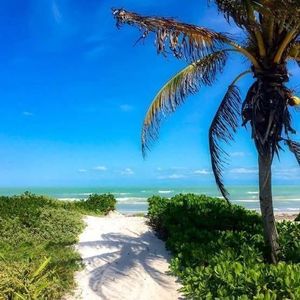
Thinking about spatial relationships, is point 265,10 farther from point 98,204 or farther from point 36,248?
point 98,204

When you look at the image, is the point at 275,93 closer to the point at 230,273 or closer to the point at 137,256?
the point at 230,273

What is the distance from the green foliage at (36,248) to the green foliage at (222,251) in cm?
205

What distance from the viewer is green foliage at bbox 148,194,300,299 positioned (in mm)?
6383

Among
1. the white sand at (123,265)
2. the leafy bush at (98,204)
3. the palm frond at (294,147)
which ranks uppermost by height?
the palm frond at (294,147)

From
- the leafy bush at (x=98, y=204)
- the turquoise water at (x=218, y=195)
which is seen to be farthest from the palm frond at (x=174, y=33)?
the turquoise water at (x=218, y=195)

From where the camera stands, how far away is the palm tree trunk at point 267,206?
9.14 metres

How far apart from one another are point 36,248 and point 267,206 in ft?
15.8

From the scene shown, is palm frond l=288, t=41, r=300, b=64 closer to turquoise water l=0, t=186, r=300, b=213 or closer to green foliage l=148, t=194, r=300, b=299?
green foliage l=148, t=194, r=300, b=299

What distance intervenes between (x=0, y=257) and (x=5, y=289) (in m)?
1.24

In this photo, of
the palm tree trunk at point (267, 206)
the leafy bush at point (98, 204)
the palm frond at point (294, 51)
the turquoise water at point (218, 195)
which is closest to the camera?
the palm tree trunk at point (267, 206)

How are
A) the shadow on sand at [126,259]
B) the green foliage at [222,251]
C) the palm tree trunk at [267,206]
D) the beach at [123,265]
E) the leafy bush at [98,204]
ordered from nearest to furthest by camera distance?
the green foliage at [222,251], the beach at [123,265], the shadow on sand at [126,259], the palm tree trunk at [267,206], the leafy bush at [98,204]

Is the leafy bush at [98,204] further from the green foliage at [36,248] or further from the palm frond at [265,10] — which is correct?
the palm frond at [265,10]

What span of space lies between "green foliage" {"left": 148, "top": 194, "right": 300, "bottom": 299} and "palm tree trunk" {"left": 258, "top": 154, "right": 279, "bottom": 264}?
0.17 meters

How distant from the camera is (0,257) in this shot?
815cm
